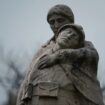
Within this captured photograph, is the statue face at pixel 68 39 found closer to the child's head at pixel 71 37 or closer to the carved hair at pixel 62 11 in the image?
the child's head at pixel 71 37

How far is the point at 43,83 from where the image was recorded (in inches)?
404

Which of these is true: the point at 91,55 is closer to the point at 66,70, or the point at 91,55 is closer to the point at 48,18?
the point at 66,70

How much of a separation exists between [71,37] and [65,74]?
29.2 inches

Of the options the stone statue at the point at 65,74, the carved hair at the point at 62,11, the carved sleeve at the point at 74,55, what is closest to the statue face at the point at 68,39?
the stone statue at the point at 65,74

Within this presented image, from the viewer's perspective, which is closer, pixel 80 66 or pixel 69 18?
pixel 80 66

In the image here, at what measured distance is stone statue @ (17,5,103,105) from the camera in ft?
33.4

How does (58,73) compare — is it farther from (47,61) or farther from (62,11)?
(62,11)

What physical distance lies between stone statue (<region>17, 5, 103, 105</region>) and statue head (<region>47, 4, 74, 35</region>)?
0.45 feet

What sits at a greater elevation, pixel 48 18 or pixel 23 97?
pixel 48 18

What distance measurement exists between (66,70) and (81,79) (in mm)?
309

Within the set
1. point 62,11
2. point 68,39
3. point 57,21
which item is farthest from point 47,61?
point 62,11

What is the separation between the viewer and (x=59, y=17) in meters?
11.3

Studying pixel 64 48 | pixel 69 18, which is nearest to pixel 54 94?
pixel 64 48

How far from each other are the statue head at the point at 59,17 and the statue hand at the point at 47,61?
0.81 m
